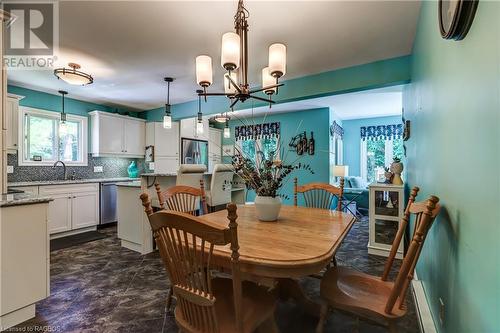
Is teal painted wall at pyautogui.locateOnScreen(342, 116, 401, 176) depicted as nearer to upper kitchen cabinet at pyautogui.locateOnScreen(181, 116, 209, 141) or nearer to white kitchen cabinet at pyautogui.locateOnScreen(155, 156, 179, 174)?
upper kitchen cabinet at pyautogui.locateOnScreen(181, 116, 209, 141)

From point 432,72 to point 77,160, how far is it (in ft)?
18.0

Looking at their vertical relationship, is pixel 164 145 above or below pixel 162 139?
below

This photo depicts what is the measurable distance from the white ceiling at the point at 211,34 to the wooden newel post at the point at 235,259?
1.81m

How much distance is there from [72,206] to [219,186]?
256 cm

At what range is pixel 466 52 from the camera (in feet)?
3.35

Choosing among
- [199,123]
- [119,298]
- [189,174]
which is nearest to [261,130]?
[199,123]

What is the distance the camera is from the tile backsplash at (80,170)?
3930mm

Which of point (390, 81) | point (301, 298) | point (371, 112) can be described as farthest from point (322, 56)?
point (371, 112)

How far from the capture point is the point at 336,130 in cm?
636

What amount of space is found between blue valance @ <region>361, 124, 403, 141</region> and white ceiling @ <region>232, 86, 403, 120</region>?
334mm

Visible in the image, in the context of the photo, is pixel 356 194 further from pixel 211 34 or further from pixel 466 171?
pixel 466 171

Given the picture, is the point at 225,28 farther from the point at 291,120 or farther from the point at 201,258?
the point at 291,120

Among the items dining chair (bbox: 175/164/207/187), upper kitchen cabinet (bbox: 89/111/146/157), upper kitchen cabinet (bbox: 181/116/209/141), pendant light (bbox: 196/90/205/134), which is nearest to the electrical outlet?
dining chair (bbox: 175/164/207/187)

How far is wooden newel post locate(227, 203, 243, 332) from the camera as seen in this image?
883 millimetres
